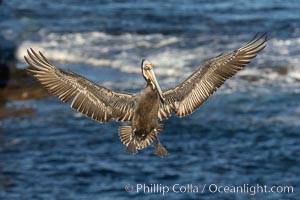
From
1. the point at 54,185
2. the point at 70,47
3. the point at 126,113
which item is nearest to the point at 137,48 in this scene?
the point at 70,47

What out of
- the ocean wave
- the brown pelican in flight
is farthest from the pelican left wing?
the ocean wave

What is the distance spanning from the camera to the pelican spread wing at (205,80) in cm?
898

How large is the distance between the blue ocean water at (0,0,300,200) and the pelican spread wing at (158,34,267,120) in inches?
338

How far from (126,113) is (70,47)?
22060 millimetres

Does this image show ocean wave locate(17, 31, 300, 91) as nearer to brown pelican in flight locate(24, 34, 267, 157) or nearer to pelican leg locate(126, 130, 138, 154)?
brown pelican in flight locate(24, 34, 267, 157)

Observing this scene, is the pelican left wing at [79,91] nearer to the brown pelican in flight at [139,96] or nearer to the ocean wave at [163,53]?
the brown pelican in flight at [139,96]

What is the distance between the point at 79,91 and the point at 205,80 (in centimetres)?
143

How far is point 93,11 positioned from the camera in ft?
120

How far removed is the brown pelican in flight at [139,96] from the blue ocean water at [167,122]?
8.64 m

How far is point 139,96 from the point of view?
8156 millimetres

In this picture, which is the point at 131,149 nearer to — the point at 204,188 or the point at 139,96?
the point at 139,96

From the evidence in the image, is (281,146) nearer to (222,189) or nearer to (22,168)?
(222,189)

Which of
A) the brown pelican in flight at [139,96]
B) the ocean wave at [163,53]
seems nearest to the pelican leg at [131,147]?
the brown pelican in flight at [139,96]

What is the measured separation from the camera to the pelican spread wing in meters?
8.98
